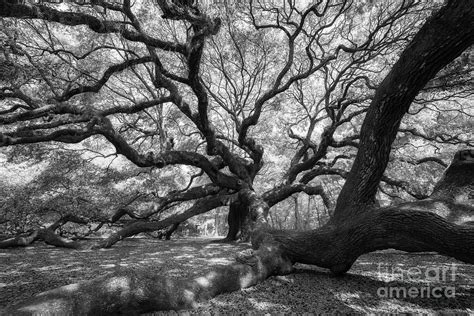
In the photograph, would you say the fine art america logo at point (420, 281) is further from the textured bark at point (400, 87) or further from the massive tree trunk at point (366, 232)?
the textured bark at point (400, 87)

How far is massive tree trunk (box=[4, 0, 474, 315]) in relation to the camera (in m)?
1.97

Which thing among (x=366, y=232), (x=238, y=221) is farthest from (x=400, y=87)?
(x=238, y=221)

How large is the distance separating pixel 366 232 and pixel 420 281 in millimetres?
1159

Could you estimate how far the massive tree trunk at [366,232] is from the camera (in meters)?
1.97

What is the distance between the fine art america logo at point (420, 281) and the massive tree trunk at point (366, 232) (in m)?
0.53

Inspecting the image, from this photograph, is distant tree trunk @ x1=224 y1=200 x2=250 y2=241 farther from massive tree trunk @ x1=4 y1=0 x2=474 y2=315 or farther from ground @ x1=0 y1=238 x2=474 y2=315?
massive tree trunk @ x1=4 y1=0 x2=474 y2=315

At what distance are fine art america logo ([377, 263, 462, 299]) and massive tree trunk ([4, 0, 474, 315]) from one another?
20.9 inches

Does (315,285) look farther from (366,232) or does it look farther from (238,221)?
(238,221)

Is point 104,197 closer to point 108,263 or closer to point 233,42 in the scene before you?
point 108,263

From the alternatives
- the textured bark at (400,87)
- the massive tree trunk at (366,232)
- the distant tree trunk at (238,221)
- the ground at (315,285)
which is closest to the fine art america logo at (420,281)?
the ground at (315,285)

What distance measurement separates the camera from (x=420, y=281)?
3170 millimetres

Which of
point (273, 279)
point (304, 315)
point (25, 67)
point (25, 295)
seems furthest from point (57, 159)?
point (304, 315)

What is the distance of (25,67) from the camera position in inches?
171

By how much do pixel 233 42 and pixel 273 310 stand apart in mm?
7841
